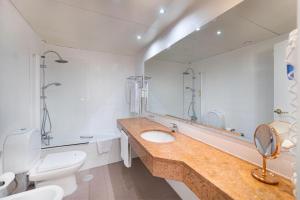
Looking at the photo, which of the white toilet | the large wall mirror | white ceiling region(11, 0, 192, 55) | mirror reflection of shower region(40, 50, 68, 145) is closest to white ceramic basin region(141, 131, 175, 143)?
the large wall mirror

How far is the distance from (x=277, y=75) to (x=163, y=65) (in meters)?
1.52

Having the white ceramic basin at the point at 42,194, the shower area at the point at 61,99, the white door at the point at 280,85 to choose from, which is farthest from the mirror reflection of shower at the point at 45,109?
the white door at the point at 280,85

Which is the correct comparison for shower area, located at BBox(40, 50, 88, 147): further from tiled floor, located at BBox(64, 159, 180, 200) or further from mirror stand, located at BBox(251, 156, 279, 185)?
mirror stand, located at BBox(251, 156, 279, 185)

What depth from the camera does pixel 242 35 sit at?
1100 millimetres

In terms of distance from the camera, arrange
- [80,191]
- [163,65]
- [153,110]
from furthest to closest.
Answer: [153,110] < [163,65] < [80,191]

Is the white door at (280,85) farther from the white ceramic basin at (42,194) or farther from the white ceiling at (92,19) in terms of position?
the white ceramic basin at (42,194)

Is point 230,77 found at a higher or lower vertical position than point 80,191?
higher

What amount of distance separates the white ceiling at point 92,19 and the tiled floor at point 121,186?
2247 mm

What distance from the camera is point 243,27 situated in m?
1.09

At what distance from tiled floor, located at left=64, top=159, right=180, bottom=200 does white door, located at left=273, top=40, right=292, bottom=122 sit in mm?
1530

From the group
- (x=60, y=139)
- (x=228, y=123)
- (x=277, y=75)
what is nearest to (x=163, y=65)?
(x=228, y=123)

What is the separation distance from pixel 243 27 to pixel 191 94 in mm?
816

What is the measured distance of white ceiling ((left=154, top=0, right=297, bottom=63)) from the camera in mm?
846

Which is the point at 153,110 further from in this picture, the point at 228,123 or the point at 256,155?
the point at 256,155
